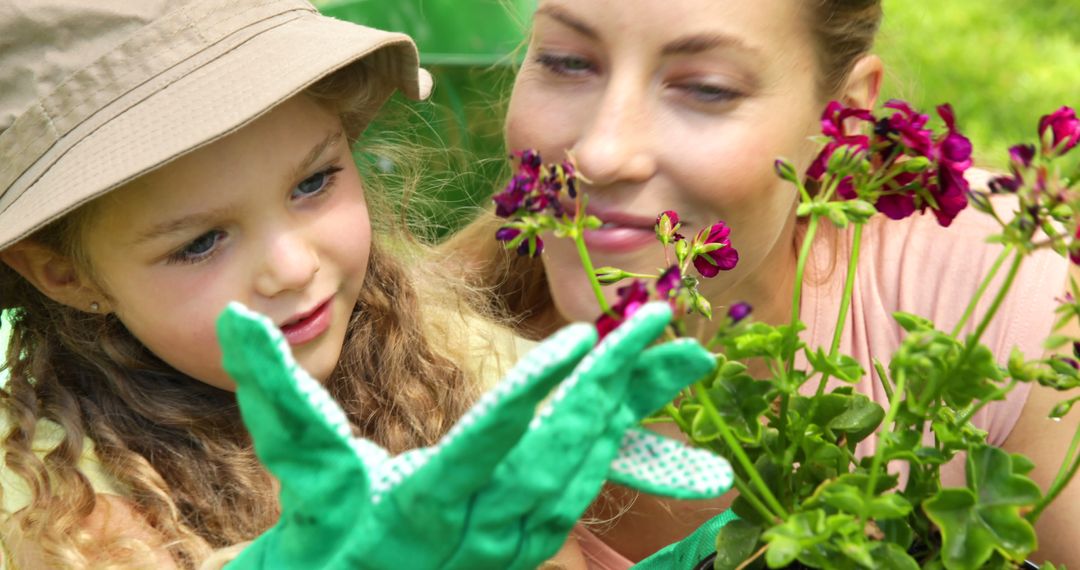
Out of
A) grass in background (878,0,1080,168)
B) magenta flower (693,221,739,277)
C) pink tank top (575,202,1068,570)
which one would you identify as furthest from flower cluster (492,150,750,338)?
grass in background (878,0,1080,168)

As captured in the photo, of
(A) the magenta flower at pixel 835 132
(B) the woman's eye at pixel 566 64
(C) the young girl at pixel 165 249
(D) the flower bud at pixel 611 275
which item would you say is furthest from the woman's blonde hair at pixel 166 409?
(A) the magenta flower at pixel 835 132

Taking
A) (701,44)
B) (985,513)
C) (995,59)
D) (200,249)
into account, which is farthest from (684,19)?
(995,59)

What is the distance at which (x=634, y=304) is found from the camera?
0.68m

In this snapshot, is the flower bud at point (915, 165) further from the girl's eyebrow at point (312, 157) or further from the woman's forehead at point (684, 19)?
the girl's eyebrow at point (312, 157)

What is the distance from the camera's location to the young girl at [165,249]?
1.09m

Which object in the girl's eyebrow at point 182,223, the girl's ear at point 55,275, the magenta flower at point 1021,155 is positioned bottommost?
the girl's ear at point 55,275

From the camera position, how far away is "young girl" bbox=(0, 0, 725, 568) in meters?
1.09

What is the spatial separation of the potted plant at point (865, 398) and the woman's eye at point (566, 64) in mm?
465

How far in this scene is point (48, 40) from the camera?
109cm

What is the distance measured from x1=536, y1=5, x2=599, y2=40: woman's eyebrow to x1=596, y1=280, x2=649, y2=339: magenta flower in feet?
1.96

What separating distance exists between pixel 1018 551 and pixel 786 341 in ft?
0.64

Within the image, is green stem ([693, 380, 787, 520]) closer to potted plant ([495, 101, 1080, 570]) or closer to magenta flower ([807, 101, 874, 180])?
potted plant ([495, 101, 1080, 570])

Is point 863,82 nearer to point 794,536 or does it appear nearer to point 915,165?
point 915,165

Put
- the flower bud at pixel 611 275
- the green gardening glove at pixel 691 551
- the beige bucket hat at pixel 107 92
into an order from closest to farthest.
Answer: the flower bud at pixel 611 275 < the beige bucket hat at pixel 107 92 < the green gardening glove at pixel 691 551
